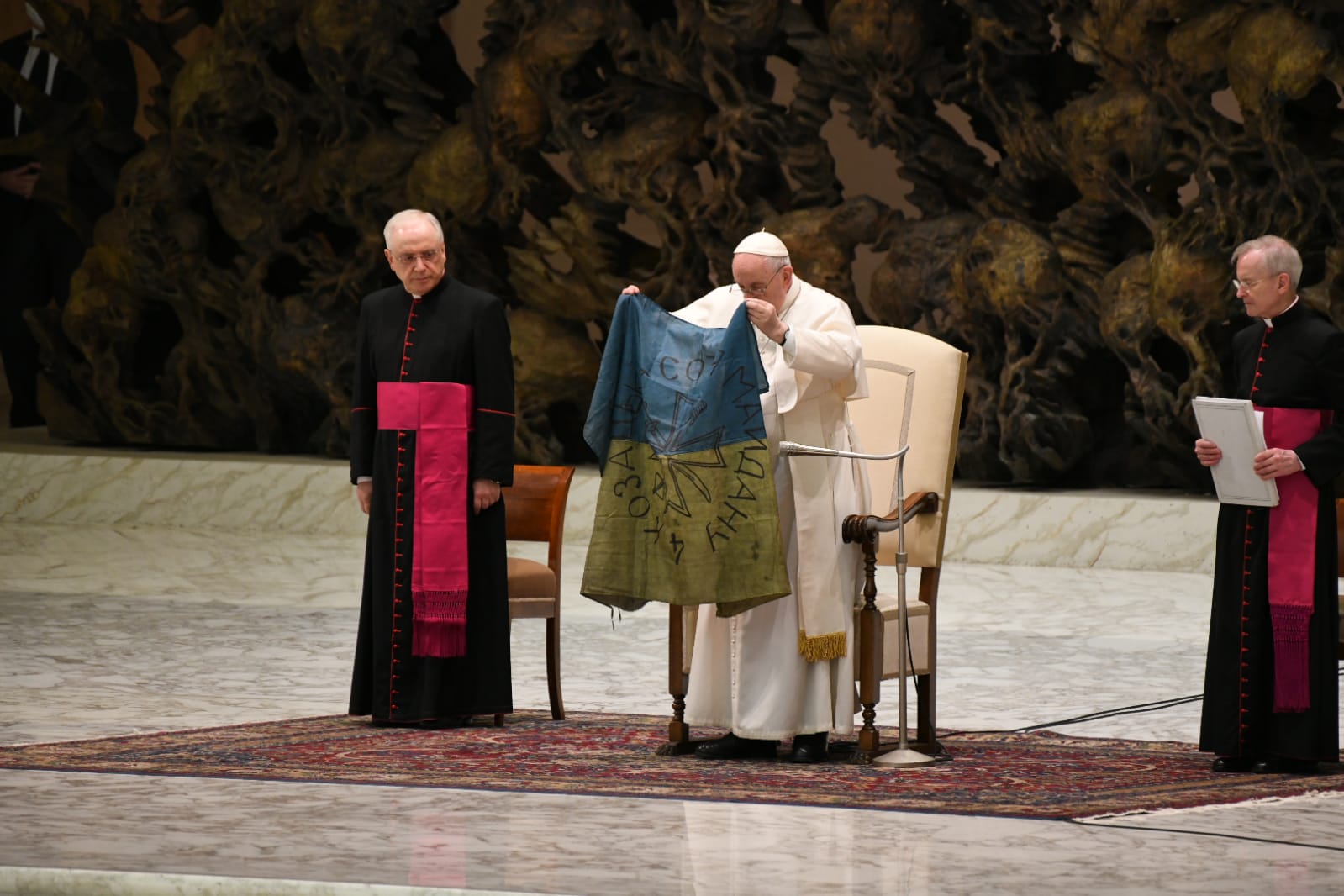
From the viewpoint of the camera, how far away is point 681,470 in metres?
6.33

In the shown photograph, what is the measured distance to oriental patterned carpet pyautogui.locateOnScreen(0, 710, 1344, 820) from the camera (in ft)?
18.6

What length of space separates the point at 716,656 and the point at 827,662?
353 millimetres

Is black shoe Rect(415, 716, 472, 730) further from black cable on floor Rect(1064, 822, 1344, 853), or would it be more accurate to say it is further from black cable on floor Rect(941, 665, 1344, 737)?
black cable on floor Rect(1064, 822, 1344, 853)

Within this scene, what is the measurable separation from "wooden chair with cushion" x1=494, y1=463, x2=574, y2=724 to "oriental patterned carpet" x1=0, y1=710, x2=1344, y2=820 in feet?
1.36

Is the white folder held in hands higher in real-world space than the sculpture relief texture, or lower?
lower

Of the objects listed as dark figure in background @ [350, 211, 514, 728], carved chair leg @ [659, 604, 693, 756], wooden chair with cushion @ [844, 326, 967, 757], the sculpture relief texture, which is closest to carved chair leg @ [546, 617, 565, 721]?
dark figure in background @ [350, 211, 514, 728]

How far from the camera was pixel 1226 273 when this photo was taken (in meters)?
11.2

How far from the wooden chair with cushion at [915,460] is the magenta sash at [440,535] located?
1.30 m

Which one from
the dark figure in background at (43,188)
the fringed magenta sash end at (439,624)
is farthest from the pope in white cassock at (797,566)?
the dark figure in background at (43,188)

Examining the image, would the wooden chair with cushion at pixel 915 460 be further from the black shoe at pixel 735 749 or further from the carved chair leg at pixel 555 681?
the carved chair leg at pixel 555 681

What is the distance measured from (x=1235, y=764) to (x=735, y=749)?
1449mm

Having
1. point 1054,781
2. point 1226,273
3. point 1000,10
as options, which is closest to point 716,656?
point 1054,781

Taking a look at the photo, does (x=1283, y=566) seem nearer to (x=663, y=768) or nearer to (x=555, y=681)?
(x=663, y=768)

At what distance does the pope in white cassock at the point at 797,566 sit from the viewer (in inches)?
248
